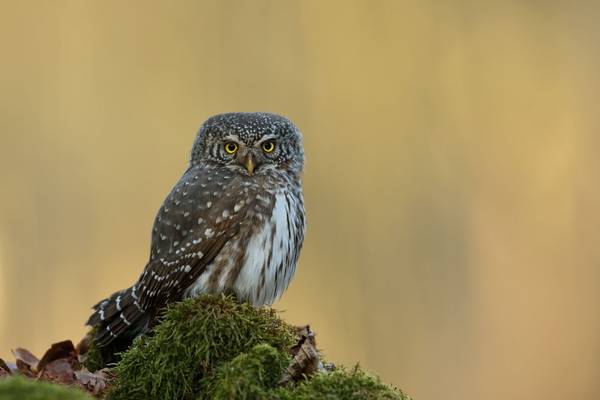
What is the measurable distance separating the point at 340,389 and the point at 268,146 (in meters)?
2.06

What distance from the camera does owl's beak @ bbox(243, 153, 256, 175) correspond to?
4375mm

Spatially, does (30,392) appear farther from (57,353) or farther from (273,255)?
(273,255)

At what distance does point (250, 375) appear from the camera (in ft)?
9.10

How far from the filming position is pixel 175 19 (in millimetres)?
8758

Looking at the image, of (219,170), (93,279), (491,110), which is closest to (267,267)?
(219,170)

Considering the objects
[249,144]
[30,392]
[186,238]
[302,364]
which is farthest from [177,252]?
[30,392]

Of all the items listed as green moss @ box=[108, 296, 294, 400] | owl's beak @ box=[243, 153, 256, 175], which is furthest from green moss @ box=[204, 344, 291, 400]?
owl's beak @ box=[243, 153, 256, 175]

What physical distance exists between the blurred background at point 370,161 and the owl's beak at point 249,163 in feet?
11.2

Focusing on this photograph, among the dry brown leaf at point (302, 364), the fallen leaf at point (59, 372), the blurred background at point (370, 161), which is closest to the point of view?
the dry brown leaf at point (302, 364)

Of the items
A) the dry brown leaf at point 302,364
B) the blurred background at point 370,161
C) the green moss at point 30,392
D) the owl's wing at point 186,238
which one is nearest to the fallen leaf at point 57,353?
the owl's wing at point 186,238

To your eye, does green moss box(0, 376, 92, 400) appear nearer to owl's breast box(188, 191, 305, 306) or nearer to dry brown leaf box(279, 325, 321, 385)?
dry brown leaf box(279, 325, 321, 385)

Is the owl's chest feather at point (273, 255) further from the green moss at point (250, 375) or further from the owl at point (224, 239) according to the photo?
the green moss at point (250, 375)

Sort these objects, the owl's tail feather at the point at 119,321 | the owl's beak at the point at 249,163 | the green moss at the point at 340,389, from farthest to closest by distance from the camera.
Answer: the owl's beak at the point at 249,163
the owl's tail feather at the point at 119,321
the green moss at the point at 340,389

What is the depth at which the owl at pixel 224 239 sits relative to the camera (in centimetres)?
404
